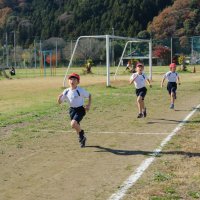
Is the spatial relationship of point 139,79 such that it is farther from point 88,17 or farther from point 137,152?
point 88,17

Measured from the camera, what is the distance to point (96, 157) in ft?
26.8

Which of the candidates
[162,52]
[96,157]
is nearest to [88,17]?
[162,52]

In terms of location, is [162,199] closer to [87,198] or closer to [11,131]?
[87,198]

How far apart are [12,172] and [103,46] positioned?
6759 centimetres

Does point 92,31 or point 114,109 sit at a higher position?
point 92,31

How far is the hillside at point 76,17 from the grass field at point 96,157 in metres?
91.4

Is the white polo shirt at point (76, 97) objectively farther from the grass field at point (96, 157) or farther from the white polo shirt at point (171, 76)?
the white polo shirt at point (171, 76)

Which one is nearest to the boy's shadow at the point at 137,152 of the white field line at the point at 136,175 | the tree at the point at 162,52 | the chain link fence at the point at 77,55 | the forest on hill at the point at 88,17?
the white field line at the point at 136,175

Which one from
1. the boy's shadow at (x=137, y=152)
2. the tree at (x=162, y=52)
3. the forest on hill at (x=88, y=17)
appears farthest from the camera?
the forest on hill at (x=88, y=17)

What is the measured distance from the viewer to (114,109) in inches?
624

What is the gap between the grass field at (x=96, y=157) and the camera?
617 cm

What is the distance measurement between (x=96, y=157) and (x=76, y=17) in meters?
109

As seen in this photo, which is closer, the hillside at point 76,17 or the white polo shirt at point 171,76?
the white polo shirt at point 171,76

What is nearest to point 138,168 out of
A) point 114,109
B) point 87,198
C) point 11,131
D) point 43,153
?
point 87,198
